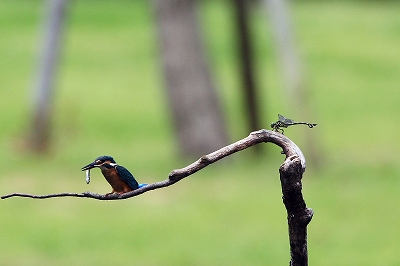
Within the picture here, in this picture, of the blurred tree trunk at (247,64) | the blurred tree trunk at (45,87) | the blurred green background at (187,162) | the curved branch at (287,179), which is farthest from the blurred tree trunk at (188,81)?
the curved branch at (287,179)

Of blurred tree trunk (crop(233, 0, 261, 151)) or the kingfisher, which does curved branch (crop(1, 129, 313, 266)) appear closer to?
the kingfisher

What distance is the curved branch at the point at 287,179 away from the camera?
159 centimetres

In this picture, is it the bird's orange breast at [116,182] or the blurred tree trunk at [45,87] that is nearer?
the bird's orange breast at [116,182]

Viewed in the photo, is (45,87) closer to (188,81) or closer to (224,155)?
(188,81)

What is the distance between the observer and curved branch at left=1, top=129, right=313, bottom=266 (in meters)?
1.59

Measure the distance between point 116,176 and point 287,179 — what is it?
369 millimetres

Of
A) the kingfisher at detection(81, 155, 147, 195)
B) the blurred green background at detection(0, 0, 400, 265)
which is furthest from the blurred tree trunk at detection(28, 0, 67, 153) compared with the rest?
the kingfisher at detection(81, 155, 147, 195)

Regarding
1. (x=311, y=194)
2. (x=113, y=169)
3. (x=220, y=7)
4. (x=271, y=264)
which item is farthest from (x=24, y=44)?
(x=113, y=169)

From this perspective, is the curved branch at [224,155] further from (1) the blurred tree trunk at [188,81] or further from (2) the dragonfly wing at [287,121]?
(1) the blurred tree trunk at [188,81]

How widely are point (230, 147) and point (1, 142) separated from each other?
16.9m

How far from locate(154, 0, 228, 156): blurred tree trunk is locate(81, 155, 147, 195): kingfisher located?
511 inches

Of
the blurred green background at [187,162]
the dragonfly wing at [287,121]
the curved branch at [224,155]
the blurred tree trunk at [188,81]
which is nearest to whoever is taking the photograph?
the curved branch at [224,155]

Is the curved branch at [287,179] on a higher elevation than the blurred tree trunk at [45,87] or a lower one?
lower

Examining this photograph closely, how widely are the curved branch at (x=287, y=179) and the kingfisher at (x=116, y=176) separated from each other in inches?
4.4
